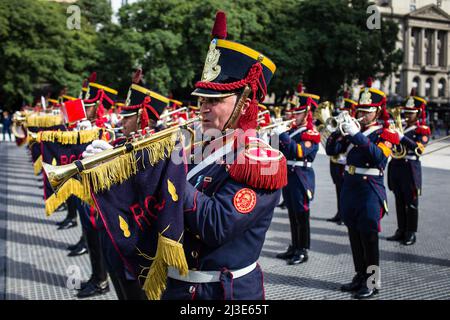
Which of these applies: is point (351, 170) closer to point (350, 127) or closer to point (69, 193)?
point (350, 127)

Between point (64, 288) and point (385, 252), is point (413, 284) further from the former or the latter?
point (64, 288)

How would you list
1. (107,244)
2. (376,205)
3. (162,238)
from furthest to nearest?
1. (376,205)
2. (107,244)
3. (162,238)

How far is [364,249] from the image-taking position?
582 centimetres

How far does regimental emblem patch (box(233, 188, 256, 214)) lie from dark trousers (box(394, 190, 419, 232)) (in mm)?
6534

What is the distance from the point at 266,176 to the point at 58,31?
35697 mm

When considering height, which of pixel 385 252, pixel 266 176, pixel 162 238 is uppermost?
pixel 266 176

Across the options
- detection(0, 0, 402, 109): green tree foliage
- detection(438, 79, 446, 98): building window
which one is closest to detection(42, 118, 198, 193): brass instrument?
detection(0, 0, 402, 109): green tree foliage

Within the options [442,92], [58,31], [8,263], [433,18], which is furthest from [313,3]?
[442,92]

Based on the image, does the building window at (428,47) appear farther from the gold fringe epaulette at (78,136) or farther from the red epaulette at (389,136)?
the gold fringe epaulette at (78,136)

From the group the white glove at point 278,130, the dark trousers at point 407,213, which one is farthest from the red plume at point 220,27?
the dark trousers at point 407,213

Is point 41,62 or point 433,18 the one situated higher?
point 433,18

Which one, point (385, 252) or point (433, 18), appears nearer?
point (385, 252)

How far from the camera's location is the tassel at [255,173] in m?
2.34

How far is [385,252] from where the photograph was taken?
24.6 feet
